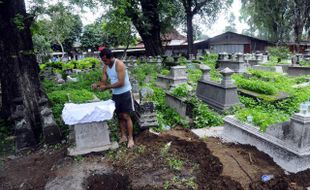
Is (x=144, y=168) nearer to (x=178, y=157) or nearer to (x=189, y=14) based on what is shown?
(x=178, y=157)

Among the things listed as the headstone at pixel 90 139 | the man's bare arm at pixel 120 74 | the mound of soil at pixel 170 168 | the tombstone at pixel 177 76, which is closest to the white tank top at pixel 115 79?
the man's bare arm at pixel 120 74

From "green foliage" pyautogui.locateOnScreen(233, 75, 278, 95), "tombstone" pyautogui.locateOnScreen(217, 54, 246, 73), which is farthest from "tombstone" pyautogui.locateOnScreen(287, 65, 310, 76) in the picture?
"green foliage" pyautogui.locateOnScreen(233, 75, 278, 95)

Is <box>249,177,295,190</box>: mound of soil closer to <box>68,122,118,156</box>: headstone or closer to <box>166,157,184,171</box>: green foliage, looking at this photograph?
<box>166,157,184,171</box>: green foliage

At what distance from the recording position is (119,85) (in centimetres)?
429

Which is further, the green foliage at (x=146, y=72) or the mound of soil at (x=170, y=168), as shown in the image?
the green foliage at (x=146, y=72)

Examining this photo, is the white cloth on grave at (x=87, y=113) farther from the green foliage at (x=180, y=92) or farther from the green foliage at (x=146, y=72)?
the green foliage at (x=146, y=72)

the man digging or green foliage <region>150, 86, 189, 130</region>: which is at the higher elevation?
the man digging

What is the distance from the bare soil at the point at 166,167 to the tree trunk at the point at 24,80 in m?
0.53

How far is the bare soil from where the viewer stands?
125 inches

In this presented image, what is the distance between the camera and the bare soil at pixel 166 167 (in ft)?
10.4

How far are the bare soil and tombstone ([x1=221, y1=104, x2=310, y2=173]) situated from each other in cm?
10

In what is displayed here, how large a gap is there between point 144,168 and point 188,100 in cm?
319

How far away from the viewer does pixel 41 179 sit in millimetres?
3730

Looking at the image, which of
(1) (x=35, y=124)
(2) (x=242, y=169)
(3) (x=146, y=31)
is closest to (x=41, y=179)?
(1) (x=35, y=124)
